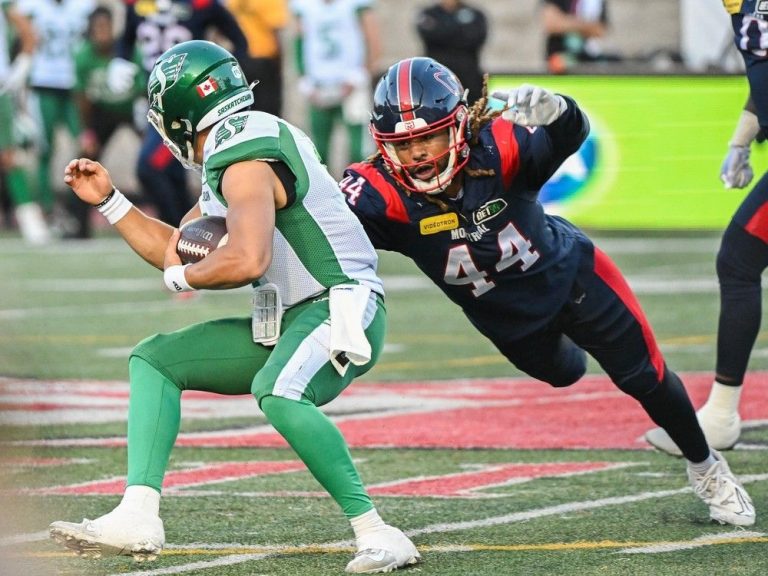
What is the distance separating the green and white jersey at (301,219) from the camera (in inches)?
188

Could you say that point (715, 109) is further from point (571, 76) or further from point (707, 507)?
point (707, 507)

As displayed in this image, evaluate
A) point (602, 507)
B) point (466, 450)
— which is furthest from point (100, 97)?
point (602, 507)

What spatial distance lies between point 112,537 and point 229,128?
1.17 meters

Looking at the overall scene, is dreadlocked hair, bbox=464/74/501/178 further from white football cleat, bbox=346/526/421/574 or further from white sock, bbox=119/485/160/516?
white sock, bbox=119/485/160/516

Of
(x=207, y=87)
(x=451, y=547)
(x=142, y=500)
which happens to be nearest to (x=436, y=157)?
(x=207, y=87)

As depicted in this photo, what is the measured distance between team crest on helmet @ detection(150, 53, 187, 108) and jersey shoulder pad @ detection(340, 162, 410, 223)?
2.04 feet

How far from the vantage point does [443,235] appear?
515 centimetres

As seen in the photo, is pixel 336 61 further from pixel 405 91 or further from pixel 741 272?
pixel 405 91

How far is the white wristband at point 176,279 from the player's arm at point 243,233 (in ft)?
0.05

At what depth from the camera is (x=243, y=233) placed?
4555mm

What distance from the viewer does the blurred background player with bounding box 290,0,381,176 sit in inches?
634

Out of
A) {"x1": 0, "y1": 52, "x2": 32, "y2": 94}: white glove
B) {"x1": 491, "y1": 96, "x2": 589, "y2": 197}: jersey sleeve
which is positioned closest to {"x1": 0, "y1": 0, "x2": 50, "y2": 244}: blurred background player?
{"x1": 0, "y1": 52, "x2": 32, "y2": 94}: white glove

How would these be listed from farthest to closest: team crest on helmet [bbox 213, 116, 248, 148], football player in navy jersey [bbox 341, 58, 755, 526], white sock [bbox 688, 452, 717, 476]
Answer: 1. white sock [bbox 688, 452, 717, 476]
2. football player in navy jersey [bbox 341, 58, 755, 526]
3. team crest on helmet [bbox 213, 116, 248, 148]

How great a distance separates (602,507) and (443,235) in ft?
3.52
